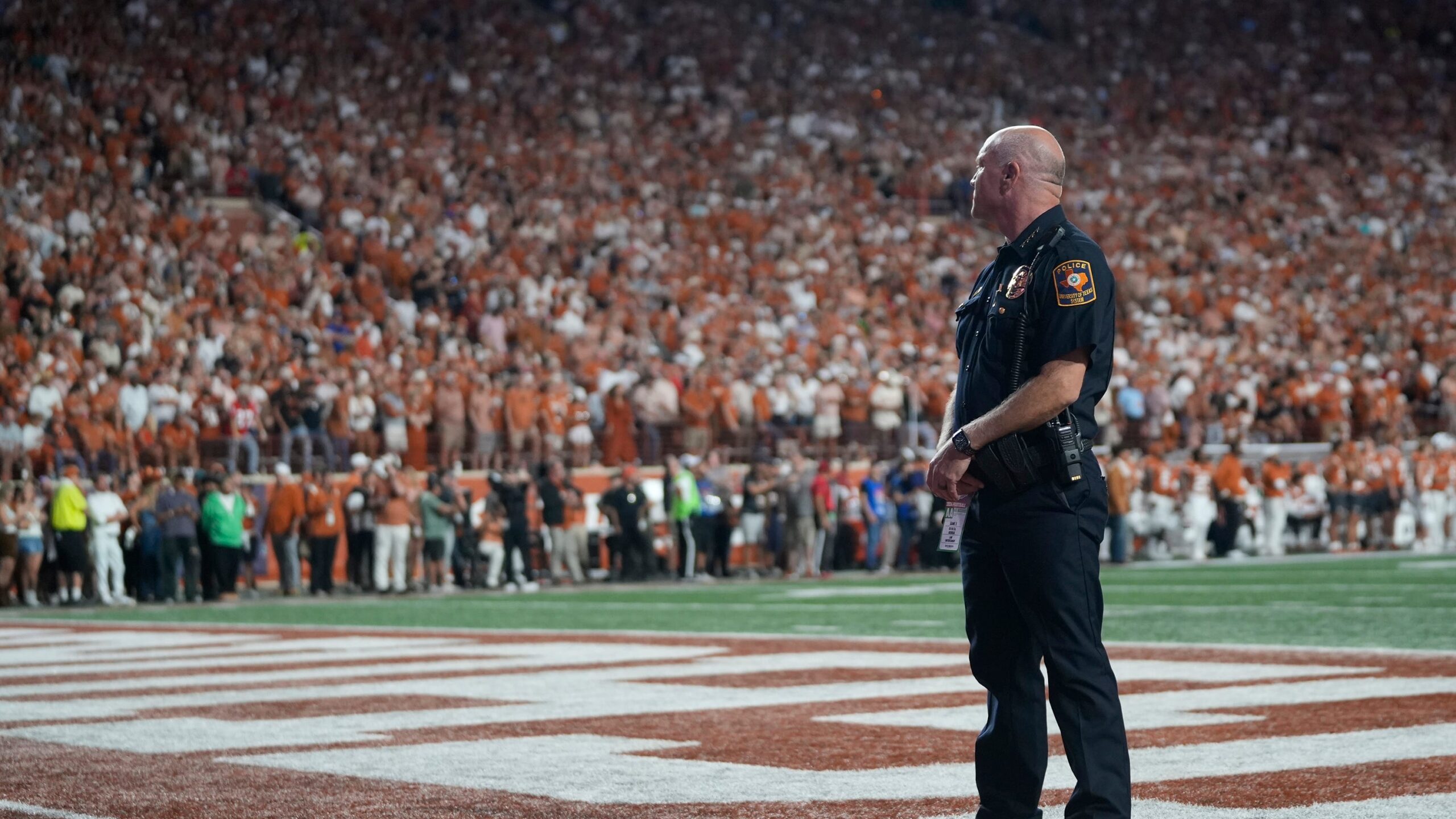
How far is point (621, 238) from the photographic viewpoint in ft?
94.8

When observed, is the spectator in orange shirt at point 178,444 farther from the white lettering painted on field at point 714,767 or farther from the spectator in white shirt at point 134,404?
the white lettering painted on field at point 714,767

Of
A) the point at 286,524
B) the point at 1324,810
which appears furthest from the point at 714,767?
the point at 286,524

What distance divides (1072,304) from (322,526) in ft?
59.7

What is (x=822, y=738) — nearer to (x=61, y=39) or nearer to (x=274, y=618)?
(x=274, y=618)

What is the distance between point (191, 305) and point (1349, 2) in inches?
1357

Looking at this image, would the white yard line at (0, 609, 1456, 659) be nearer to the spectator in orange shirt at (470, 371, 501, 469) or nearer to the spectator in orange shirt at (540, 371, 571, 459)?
the spectator in orange shirt at (470, 371, 501, 469)

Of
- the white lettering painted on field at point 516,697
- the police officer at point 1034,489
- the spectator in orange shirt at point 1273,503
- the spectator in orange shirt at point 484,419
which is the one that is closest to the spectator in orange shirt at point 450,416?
the spectator in orange shirt at point 484,419

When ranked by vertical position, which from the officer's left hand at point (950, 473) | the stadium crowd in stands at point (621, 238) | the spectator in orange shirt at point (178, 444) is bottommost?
the officer's left hand at point (950, 473)

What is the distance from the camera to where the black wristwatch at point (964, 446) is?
4363mm

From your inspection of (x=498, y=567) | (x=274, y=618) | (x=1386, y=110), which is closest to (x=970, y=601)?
(x=274, y=618)

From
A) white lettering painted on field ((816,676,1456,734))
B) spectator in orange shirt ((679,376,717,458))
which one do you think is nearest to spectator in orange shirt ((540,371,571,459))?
spectator in orange shirt ((679,376,717,458))

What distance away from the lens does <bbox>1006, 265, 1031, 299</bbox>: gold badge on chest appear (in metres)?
4.39

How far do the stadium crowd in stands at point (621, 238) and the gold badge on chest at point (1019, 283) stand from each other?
683 inches

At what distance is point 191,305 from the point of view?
75.1ft
